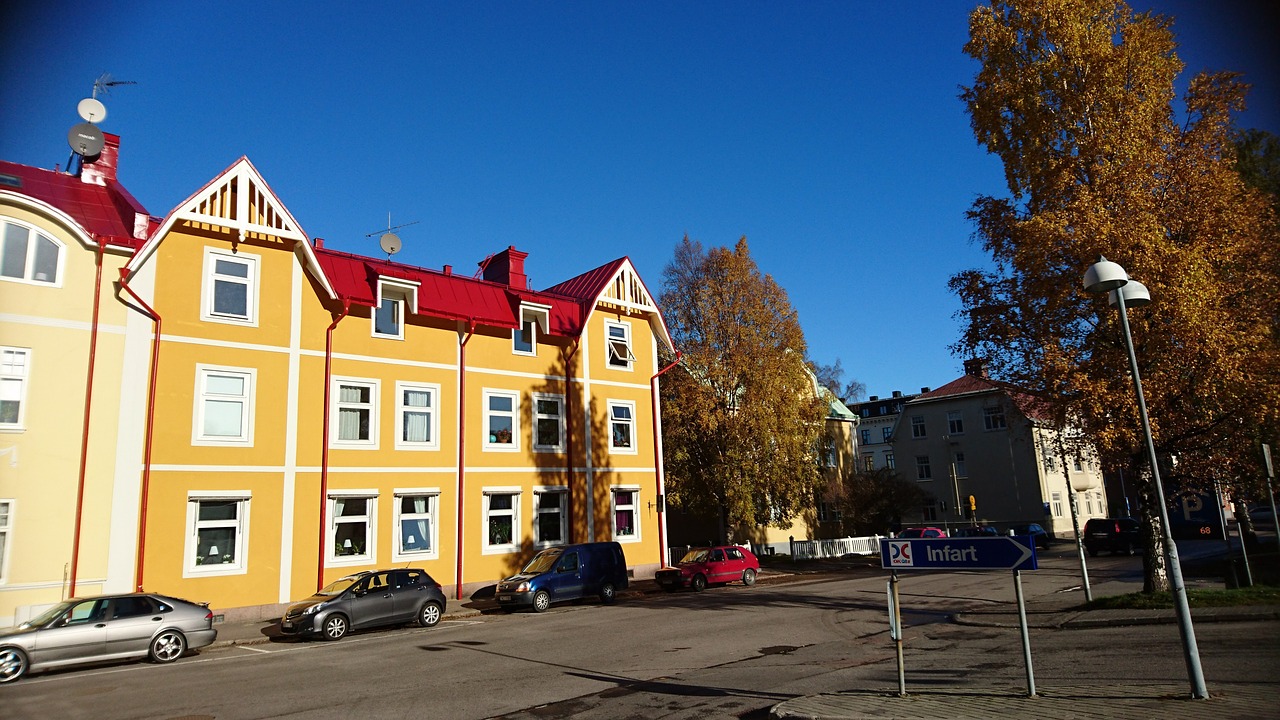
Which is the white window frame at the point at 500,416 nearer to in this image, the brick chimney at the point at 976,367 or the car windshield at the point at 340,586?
the car windshield at the point at 340,586

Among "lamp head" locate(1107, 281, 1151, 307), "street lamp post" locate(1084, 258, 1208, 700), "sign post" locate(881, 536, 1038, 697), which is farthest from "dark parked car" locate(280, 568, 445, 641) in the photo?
"lamp head" locate(1107, 281, 1151, 307)

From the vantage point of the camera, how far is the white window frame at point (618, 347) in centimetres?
3070

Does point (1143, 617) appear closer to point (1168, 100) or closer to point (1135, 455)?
point (1135, 455)

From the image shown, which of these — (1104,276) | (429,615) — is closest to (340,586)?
(429,615)

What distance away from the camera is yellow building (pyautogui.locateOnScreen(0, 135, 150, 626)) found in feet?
57.2

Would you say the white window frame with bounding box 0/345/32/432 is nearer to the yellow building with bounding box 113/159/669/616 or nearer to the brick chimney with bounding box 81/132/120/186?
the yellow building with bounding box 113/159/669/616

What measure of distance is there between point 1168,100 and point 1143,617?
11.6 m

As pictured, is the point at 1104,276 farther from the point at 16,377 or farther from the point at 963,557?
the point at 16,377

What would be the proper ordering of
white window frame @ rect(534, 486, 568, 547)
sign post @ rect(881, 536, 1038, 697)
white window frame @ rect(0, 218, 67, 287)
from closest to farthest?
sign post @ rect(881, 536, 1038, 697) → white window frame @ rect(0, 218, 67, 287) → white window frame @ rect(534, 486, 568, 547)

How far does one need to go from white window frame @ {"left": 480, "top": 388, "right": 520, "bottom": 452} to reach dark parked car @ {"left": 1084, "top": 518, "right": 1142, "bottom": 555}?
2839cm

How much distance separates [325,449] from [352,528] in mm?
2525

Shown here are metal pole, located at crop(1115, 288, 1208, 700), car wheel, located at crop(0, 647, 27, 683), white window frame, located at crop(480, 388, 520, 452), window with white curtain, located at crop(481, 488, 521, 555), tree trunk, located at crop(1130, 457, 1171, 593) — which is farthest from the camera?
Answer: white window frame, located at crop(480, 388, 520, 452)

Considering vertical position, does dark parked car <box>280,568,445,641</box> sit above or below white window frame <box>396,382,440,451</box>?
below

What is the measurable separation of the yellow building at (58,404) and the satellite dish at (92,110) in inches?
122
